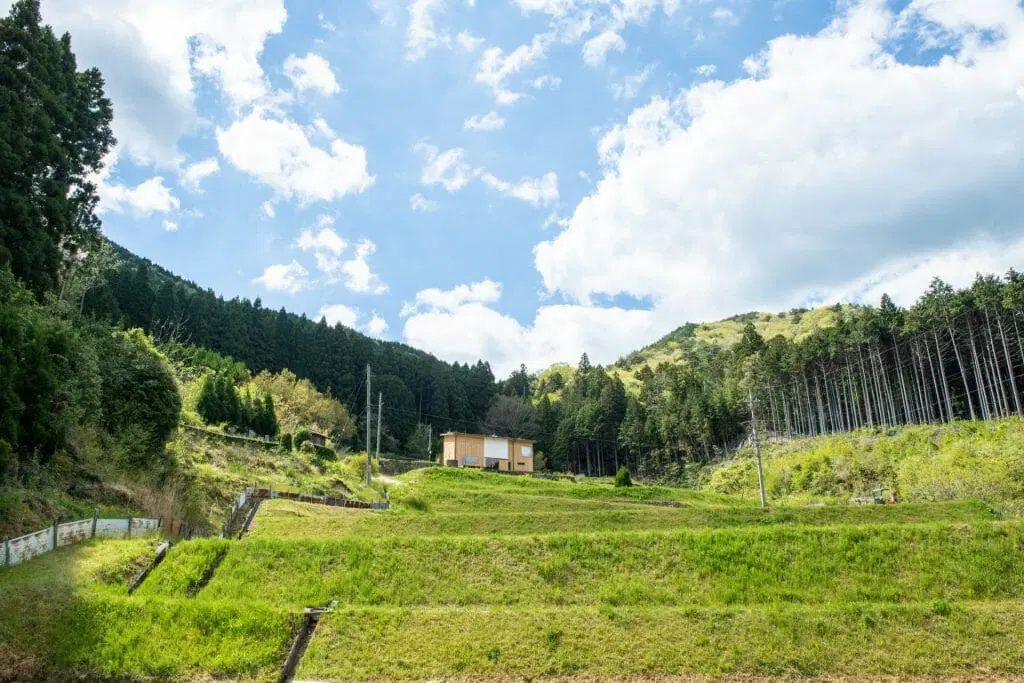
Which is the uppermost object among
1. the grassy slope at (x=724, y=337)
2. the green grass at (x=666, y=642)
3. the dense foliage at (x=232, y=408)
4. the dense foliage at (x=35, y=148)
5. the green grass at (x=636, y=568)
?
the grassy slope at (x=724, y=337)

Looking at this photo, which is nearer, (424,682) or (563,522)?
(424,682)

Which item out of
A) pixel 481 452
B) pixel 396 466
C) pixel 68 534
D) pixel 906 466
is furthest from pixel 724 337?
pixel 68 534

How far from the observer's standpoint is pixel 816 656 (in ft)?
36.0

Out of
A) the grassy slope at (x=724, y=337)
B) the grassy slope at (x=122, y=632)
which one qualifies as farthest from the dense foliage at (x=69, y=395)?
the grassy slope at (x=724, y=337)

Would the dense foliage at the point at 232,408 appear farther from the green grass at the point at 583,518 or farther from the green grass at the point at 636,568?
the green grass at the point at 636,568

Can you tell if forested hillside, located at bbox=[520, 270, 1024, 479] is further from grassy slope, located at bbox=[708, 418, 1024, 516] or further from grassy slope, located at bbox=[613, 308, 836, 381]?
grassy slope, located at bbox=[613, 308, 836, 381]

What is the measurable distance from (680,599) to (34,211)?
26.0 meters

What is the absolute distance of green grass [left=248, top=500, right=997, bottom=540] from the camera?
2066 centimetres

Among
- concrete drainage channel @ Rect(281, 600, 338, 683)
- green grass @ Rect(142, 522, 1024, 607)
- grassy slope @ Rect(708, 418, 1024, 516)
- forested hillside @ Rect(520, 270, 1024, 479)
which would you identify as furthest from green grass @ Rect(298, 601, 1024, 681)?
forested hillside @ Rect(520, 270, 1024, 479)

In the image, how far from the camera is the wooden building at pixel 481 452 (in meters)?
53.2

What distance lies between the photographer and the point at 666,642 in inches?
453

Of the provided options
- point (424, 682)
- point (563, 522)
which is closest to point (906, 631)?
point (424, 682)

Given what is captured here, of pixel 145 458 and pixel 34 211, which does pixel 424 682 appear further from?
pixel 34 211

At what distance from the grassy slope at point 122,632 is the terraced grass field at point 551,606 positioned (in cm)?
3
